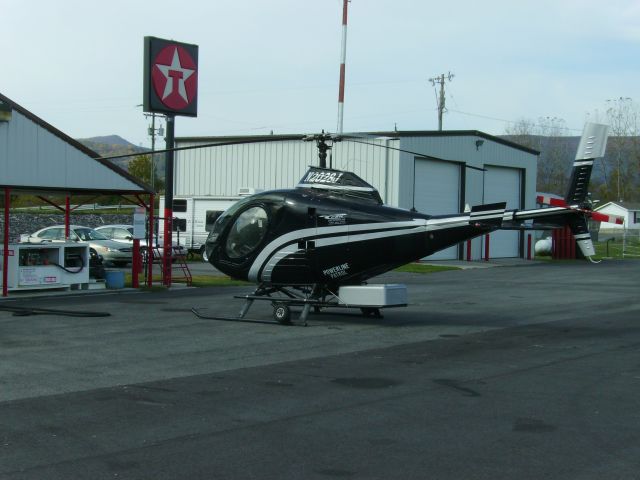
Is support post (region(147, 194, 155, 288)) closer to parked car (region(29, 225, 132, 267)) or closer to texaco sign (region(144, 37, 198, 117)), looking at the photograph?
texaco sign (region(144, 37, 198, 117))

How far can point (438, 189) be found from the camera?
39062 mm

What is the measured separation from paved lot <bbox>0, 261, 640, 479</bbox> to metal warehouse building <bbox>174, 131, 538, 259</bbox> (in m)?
19.3

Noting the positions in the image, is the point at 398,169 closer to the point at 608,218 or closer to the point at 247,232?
the point at 247,232

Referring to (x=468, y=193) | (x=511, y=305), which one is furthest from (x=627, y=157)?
(x=511, y=305)

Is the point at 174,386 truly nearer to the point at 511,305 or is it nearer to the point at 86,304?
the point at 86,304

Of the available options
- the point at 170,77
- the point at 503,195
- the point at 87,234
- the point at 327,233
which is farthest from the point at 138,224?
the point at 503,195

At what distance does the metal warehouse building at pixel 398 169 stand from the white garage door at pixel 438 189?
45mm

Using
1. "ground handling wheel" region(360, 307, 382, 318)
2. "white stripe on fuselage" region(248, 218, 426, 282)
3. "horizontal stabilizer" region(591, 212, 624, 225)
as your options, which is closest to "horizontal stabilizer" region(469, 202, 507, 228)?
"white stripe on fuselage" region(248, 218, 426, 282)

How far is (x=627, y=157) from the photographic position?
10506cm

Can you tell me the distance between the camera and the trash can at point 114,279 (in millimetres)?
22188

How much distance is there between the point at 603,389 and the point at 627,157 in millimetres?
102407

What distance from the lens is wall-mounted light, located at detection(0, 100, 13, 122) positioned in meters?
19.1

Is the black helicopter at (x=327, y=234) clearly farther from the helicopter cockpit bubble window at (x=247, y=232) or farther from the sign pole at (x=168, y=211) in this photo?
the sign pole at (x=168, y=211)

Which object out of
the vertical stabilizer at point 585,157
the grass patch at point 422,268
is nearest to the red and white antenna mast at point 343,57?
the grass patch at point 422,268
